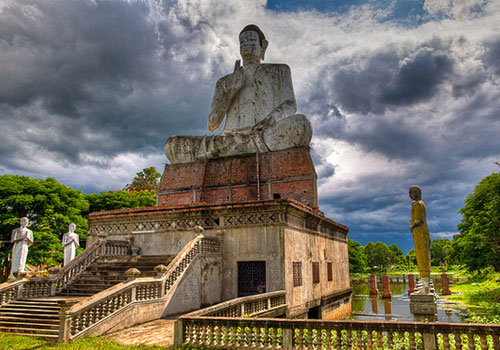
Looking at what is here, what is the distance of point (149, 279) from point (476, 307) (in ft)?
72.0

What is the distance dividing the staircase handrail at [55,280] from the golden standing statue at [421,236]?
11016mm

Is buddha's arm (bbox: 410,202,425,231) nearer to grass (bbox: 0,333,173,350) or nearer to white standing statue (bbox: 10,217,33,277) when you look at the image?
grass (bbox: 0,333,173,350)

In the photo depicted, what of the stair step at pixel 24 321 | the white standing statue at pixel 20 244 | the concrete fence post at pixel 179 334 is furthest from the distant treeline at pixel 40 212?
the concrete fence post at pixel 179 334

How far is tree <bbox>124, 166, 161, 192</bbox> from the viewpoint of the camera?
45.3 m

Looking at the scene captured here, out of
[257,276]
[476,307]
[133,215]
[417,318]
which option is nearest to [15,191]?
[133,215]

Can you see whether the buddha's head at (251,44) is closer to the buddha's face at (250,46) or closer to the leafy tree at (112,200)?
the buddha's face at (250,46)

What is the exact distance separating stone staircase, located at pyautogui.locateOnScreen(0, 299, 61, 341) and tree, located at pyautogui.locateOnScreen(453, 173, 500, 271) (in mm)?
24566

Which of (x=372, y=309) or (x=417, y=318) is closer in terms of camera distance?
(x=417, y=318)

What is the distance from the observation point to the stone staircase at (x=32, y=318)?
31.2 feet

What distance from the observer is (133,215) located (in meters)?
15.8

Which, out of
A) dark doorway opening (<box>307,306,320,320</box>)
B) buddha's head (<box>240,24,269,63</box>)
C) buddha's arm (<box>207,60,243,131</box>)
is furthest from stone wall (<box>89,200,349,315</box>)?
buddha's head (<box>240,24,269,63</box>)

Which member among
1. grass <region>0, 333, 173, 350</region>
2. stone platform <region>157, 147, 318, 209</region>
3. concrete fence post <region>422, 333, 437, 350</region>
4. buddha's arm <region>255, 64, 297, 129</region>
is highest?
buddha's arm <region>255, 64, 297, 129</region>

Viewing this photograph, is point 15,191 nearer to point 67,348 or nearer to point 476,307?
point 67,348

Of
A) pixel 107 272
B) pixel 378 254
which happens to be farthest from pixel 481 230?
pixel 378 254
